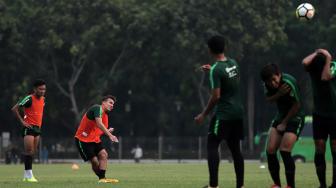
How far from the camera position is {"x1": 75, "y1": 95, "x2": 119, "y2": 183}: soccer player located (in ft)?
66.9

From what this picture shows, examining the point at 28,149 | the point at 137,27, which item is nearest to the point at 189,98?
Result: the point at 137,27

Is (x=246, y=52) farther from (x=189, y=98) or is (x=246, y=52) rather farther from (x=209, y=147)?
(x=209, y=147)

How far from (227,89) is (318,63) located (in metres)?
1.57

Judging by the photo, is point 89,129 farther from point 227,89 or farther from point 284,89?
point 284,89

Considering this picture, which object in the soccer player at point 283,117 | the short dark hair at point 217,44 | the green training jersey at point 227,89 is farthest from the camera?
the soccer player at point 283,117

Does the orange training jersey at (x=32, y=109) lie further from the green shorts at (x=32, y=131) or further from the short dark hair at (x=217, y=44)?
the short dark hair at (x=217, y=44)

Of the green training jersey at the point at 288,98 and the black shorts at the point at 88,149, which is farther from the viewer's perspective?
the black shorts at the point at 88,149

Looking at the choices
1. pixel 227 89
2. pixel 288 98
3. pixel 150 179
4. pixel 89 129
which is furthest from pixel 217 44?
pixel 150 179

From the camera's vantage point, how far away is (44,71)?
218 ft

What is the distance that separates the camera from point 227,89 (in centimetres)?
1464

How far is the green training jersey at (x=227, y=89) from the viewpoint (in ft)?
47.5

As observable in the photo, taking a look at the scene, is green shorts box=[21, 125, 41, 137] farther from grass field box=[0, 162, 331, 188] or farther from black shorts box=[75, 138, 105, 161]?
black shorts box=[75, 138, 105, 161]

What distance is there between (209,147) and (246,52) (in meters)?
53.6

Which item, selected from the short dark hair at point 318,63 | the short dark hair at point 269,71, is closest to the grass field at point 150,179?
the short dark hair at point 318,63
